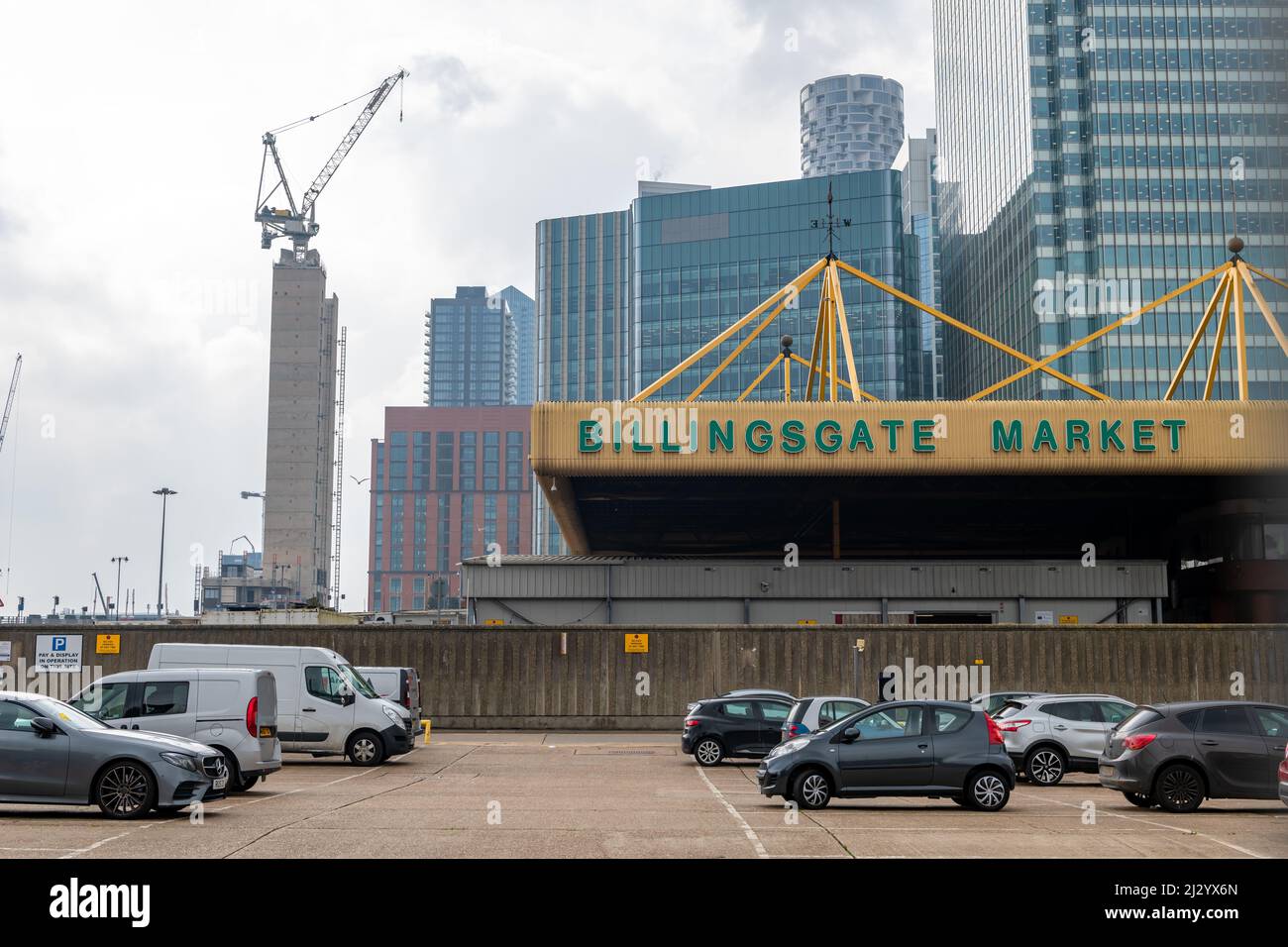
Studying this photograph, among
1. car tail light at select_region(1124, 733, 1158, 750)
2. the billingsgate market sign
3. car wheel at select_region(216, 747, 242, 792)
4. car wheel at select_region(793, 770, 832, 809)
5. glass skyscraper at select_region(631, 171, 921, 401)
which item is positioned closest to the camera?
car wheel at select_region(793, 770, 832, 809)

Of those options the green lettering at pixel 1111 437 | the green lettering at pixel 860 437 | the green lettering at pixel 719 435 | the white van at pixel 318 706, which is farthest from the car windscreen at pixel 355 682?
the green lettering at pixel 1111 437

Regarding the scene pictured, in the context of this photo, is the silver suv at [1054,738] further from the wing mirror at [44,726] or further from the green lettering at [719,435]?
the green lettering at [719,435]

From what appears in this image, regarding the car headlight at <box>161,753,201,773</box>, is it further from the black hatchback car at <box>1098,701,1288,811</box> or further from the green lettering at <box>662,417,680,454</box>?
the green lettering at <box>662,417,680,454</box>

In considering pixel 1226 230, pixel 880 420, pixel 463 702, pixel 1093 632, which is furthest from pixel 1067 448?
pixel 1226 230

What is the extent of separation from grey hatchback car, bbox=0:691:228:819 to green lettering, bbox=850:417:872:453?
30326 millimetres

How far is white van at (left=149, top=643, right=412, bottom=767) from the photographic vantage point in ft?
83.0

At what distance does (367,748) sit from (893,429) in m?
23.3

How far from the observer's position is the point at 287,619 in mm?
64188

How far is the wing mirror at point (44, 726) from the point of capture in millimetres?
15133

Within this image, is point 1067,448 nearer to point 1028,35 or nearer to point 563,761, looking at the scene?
point 563,761

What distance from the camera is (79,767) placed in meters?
15.2

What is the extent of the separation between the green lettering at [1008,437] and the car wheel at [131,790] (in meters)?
32.9

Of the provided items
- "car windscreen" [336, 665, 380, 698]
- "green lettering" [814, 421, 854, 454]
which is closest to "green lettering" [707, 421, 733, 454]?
"green lettering" [814, 421, 854, 454]

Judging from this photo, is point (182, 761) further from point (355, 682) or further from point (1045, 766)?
point (1045, 766)
